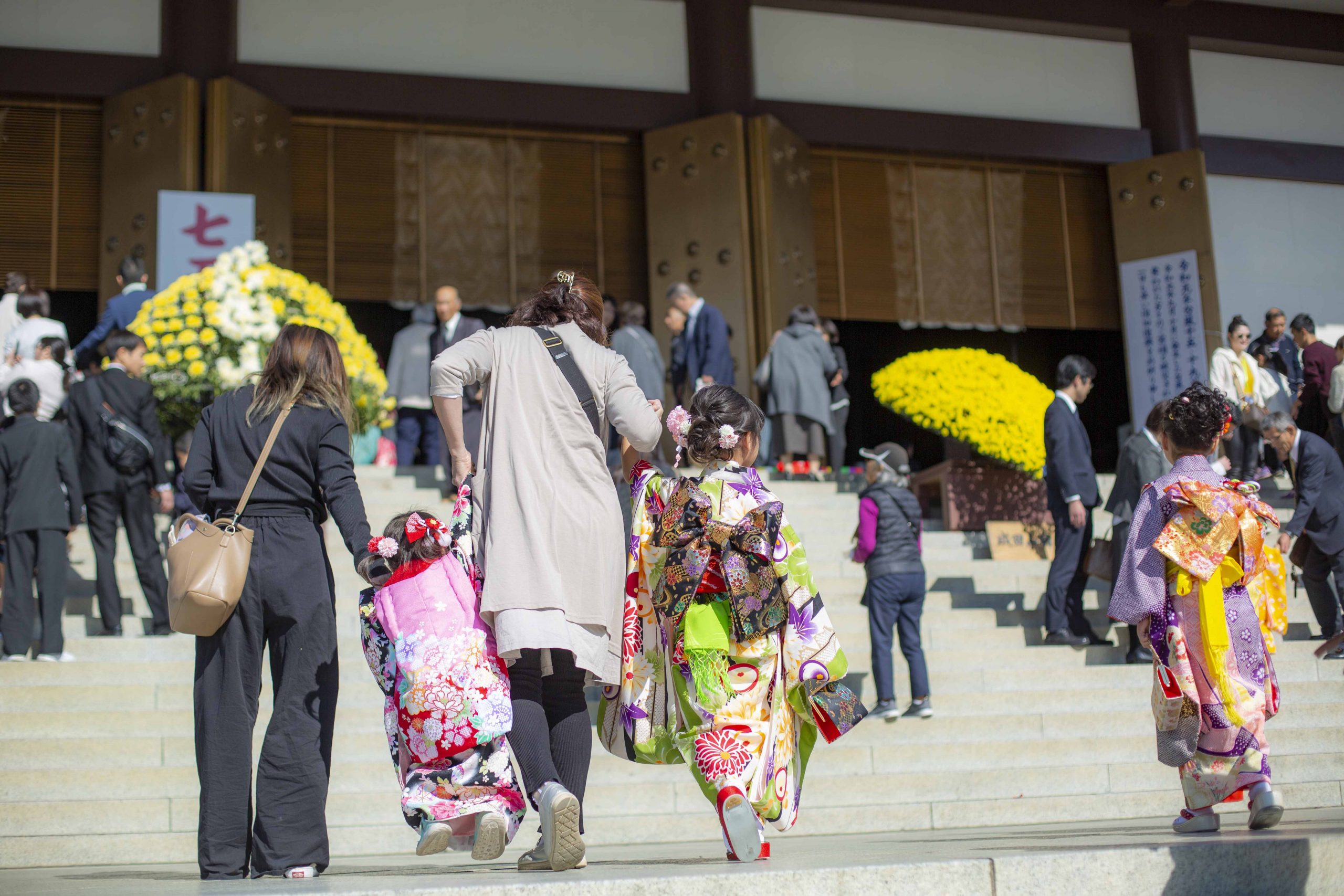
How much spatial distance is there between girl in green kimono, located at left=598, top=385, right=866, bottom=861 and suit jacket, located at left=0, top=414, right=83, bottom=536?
13.1 feet

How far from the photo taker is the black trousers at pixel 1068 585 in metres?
7.68

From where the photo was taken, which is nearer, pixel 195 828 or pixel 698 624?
pixel 698 624

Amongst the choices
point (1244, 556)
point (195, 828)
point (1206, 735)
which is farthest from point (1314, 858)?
point (195, 828)

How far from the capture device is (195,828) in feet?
16.5

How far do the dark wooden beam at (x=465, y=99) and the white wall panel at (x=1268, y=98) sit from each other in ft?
18.5

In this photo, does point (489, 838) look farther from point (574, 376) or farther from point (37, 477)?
point (37, 477)

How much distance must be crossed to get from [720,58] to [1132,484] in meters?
6.98

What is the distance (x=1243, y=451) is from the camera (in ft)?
35.1

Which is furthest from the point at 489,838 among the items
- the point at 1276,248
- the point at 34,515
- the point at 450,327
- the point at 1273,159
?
the point at 1273,159

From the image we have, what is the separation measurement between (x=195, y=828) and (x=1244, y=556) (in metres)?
3.81

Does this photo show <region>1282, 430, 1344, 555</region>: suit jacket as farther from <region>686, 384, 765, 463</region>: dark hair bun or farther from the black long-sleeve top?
the black long-sleeve top

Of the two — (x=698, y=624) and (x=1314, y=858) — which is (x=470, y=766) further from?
(x=1314, y=858)

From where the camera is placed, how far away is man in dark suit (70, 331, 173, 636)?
270 inches

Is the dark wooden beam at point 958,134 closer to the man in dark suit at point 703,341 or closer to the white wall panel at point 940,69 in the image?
the white wall panel at point 940,69
